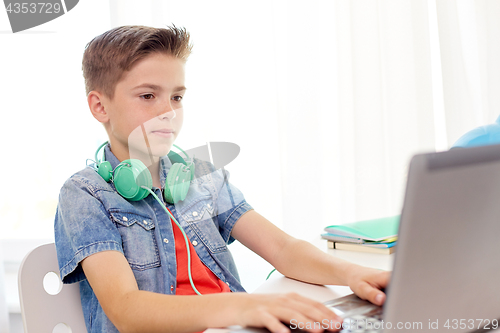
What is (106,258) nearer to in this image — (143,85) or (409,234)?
(143,85)

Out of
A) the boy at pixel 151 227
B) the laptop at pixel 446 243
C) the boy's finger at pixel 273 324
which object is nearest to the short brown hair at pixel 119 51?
the boy at pixel 151 227

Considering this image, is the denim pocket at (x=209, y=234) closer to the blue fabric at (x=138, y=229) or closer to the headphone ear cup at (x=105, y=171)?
the blue fabric at (x=138, y=229)

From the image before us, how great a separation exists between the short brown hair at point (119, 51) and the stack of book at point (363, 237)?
1.89 ft

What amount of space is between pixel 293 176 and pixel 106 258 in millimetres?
1080

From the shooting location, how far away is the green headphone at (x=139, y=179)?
33.0 inches

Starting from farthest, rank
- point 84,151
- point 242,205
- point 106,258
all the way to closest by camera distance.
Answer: point 84,151 → point 242,205 → point 106,258

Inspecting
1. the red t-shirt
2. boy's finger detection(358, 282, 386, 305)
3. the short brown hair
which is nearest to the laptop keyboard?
boy's finger detection(358, 282, 386, 305)

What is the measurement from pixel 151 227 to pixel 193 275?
0.14m

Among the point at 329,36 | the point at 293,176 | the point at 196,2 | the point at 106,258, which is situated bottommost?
the point at 293,176

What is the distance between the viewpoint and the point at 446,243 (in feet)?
1.15

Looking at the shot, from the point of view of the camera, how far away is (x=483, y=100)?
167 centimetres

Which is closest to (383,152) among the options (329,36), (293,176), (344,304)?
(293,176)

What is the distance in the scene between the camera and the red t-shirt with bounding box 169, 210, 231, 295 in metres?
0.89

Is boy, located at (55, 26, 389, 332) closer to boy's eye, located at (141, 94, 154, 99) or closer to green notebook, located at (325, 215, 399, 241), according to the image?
boy's eye, located at (141, 94, 154, 99)
